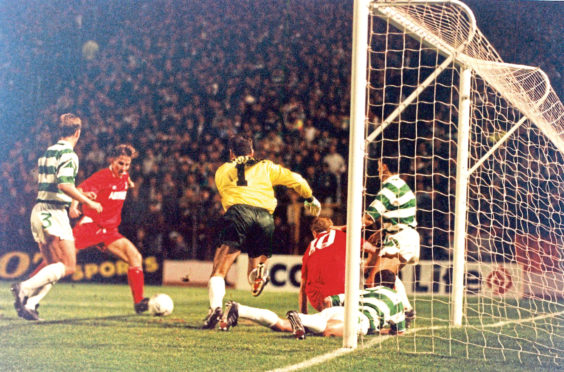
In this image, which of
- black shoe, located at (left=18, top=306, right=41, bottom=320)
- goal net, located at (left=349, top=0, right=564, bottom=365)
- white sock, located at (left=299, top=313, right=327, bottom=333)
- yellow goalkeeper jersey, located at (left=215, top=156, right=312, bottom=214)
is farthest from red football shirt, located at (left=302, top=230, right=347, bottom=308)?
black shoe, located at (left=18, top=306, right=41, bottom=320)

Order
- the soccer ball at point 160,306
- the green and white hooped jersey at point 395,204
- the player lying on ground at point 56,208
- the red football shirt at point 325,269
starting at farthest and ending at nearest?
the player lying on ground at point 56,208 → the soccer ball at point 160,306 → the green and white hooped jersey at point 395,204 → the red football shirt at point 325,269

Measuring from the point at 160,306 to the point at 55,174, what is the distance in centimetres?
144

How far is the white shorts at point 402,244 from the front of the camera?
479cm

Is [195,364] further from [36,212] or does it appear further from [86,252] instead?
[86,252]

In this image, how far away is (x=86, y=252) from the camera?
244 inches

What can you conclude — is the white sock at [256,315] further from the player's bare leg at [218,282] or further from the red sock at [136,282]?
the red sock at [136,282]

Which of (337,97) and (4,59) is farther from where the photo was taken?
(337,97)

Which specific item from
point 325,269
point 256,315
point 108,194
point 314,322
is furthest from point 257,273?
point 314,322

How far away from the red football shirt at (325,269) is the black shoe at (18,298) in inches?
86.2

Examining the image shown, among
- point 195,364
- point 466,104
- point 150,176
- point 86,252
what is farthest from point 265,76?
point 195,364

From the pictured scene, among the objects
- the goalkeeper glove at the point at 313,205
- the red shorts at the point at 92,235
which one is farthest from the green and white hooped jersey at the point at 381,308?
the red shorts at the point at 92,235

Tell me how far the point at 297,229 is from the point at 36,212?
2563 mm

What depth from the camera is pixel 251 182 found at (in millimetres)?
5051

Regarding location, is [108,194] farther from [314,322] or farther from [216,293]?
[314,322]
